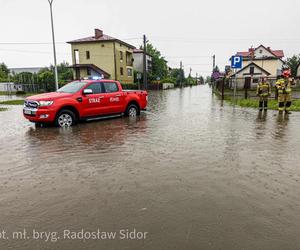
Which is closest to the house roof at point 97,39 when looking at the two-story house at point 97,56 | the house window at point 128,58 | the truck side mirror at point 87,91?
the two-story house at point 97,56

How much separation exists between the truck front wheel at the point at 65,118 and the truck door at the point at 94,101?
489mm

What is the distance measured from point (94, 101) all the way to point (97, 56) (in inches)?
1502

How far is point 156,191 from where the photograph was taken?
4.03 meters

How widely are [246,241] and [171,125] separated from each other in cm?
733

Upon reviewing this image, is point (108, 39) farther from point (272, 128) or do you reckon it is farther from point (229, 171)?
point (229, 171)

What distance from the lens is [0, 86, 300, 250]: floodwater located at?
9.50 ft

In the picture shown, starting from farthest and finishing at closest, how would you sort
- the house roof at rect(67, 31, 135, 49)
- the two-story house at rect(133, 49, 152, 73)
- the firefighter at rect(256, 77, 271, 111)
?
1. the two-story house at rect(133, 49, 152, 73)
2. the house roof at rect(67, 31, 135, 49)
3. the firefighter at rect(256, 77, 271, 111)

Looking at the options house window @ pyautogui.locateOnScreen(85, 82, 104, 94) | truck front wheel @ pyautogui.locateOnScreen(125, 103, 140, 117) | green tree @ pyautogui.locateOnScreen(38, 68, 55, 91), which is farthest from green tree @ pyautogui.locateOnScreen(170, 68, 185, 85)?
house window @ pyautogui.locateOnScreen(85, 82, 104, 94)

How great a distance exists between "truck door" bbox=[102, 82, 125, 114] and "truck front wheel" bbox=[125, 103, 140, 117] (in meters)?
0.60

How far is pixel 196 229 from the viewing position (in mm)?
3018

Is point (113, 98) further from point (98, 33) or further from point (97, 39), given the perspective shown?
point (98, 33)

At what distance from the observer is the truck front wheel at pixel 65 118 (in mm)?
9617

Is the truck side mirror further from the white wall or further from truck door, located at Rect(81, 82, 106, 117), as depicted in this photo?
the white wall

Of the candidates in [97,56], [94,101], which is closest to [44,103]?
[94,101]
